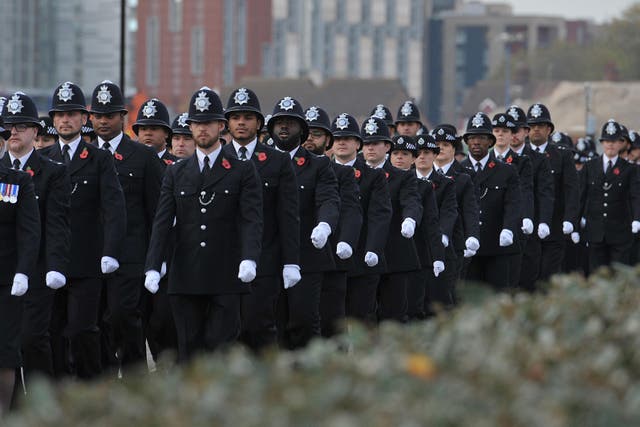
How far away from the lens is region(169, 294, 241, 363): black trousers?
1002 centimetres

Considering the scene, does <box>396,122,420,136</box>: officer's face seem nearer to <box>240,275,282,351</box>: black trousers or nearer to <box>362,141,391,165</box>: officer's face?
<box>362,141,391,165</box>: officer's face

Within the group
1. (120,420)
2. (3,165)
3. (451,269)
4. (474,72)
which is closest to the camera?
(120,420)

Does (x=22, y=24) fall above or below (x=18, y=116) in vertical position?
above

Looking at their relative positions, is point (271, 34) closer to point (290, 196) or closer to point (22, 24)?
point (22, 24)

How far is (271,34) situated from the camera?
142 m

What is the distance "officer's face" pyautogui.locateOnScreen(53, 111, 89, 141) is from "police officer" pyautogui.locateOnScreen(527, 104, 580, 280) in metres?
7.56

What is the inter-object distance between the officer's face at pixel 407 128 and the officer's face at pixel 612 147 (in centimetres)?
443

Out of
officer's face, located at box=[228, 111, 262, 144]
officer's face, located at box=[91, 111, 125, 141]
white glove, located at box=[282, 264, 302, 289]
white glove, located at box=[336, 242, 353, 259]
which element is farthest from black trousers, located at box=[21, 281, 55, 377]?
white glove, located at box=[336, 242, 353, 259]

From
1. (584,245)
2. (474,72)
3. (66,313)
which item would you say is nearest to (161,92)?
(474,72)

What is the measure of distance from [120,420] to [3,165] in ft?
19.0

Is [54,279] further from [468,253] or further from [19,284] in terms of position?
[468,253]

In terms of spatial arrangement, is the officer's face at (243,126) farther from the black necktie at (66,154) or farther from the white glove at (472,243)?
the white glove at (472,243)

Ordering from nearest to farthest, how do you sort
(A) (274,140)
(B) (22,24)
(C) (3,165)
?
(C) (3,165), (A) (274,140), (B) (22,24)

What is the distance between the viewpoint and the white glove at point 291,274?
34.9 ft
